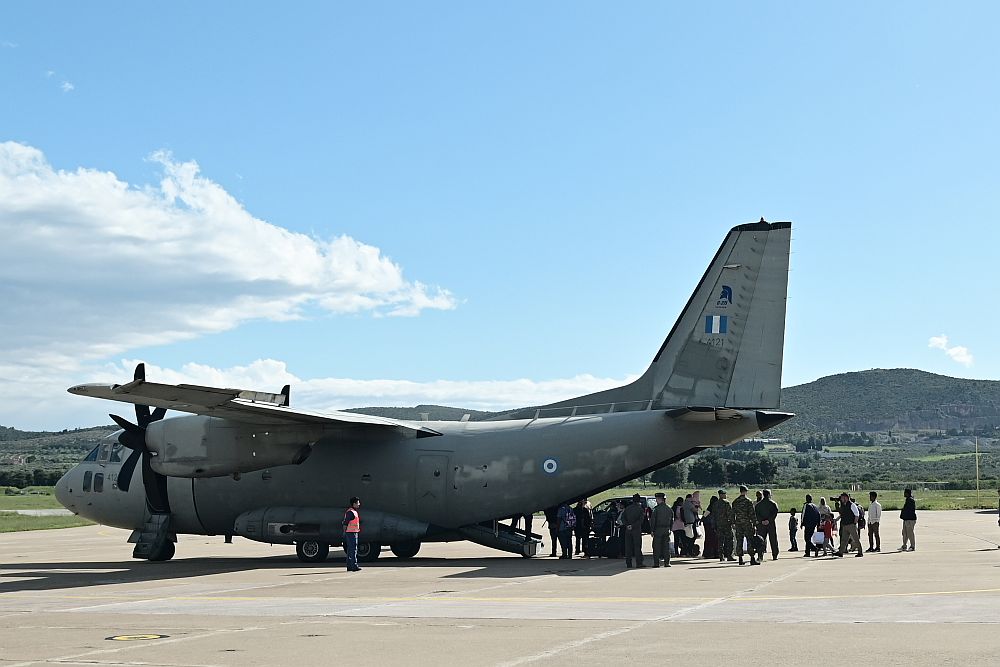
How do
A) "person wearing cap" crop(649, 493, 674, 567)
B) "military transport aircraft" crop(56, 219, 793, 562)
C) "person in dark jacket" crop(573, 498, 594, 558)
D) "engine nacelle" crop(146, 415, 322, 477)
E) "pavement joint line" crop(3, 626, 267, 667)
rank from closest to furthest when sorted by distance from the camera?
"pavement joint line" crop(3, 626, 267, 667)
"person wearing cap" crop(649, 493, 674, 567)
"military transport aircraft" crop(56, 219, 793, 562)
"engine nacelle" crop(146, 415, 322, 477)
"person in dark jacket" crop(573, 498, 594, 558)

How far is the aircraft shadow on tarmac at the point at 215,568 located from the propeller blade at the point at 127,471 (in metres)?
1.94

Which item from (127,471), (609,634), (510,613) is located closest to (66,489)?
(127,471)

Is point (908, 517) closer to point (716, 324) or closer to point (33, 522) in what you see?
point (716, 324)

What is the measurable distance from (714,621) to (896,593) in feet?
14.2

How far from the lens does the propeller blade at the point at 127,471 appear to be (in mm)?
26625

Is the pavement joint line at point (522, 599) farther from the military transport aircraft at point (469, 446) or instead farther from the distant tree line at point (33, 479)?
the distant tree line at point (33, 479)

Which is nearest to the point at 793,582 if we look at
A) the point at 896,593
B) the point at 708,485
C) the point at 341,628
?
the point at 896,593

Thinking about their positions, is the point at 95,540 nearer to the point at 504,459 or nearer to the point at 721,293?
the point at 504,459

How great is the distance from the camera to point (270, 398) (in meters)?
22.0

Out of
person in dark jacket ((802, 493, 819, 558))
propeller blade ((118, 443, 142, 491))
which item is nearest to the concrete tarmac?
person in dark jacket ((802, 493, 819, 558))

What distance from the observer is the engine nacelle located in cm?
2344

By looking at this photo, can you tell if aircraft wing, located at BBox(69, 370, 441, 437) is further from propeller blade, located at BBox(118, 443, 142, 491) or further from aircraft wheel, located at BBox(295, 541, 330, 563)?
propeller blade, located at BBox(118, 443, 142, 491)

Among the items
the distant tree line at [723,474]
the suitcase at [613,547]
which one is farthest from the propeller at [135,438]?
the distant tree line at [723,474]

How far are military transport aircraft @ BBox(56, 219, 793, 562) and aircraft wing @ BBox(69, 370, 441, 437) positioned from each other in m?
0.08
